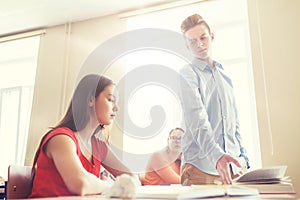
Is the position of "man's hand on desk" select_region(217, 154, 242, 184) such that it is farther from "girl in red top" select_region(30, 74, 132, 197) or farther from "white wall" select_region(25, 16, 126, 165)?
"white wall" select_region(25, 16, 126, 165)

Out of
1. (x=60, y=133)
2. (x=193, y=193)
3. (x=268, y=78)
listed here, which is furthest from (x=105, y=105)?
(x=268, y=78)

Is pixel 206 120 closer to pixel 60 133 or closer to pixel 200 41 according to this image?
pixel 200 41

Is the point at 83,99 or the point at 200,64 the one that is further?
the point at 200,64

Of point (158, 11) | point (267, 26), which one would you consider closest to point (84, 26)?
point (158, 11)

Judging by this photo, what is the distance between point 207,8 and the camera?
2.49 meters

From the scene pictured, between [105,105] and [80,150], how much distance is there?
0.66 ft

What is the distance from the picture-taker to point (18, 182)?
4.03 feet

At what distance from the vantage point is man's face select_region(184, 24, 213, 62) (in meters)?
1.43

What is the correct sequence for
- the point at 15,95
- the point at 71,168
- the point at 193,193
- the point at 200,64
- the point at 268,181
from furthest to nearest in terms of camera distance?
the point at 15,95 → the point at 200,64 → the point at 71,168 → the point at 268,181 → the point at 193,193

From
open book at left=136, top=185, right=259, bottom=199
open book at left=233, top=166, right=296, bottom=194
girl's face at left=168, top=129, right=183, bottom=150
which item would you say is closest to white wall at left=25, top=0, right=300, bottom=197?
girl's face at left=168, top=129, right=183, bottom=150

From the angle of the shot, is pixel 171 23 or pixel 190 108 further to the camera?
pixel 171 23

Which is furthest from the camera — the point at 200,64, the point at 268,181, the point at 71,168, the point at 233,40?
the point at 233,40

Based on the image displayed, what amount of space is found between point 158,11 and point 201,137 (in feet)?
5.31

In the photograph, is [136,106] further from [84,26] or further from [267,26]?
[84,26]
